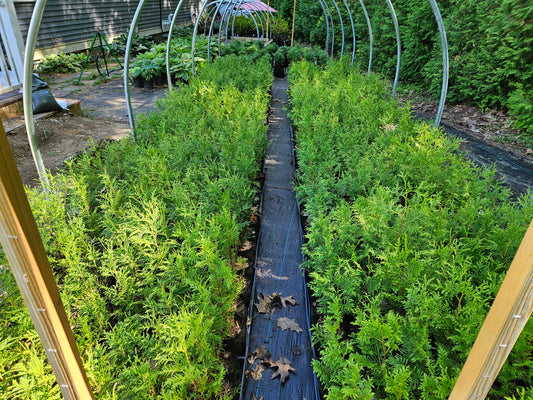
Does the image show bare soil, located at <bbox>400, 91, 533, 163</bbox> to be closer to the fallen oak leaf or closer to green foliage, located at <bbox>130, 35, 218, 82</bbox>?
the fallen oak leaf

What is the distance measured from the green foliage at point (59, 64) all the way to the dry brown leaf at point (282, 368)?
11.7m

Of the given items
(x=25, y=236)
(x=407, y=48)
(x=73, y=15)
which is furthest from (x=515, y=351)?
(x=73, y=15)

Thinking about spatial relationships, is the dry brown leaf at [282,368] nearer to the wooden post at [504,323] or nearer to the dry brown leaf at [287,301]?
the dry brown leaf at [287,301]

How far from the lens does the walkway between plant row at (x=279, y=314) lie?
2.36 meters

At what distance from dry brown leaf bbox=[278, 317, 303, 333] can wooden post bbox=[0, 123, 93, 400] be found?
189 cm

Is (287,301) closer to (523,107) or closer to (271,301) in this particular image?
(271,301)

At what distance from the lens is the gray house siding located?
10164 millimetres

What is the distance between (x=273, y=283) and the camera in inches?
127

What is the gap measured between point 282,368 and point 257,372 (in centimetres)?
19

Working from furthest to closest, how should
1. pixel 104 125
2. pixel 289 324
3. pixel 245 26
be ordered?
pixel 245 26 → pixel 104 125 → pixel 289 324

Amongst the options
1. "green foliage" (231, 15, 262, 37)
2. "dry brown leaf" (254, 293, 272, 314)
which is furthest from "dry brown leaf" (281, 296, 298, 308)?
"green foliage" (231, 15, 262, 37)

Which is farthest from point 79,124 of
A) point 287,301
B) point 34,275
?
point 34,275

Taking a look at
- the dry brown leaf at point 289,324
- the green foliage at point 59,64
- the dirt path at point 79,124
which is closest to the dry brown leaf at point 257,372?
the dry brown leaf at point 289,324

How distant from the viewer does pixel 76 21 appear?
11.7 meters
